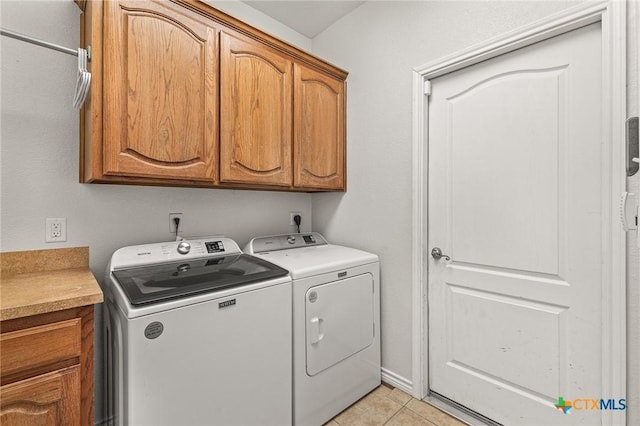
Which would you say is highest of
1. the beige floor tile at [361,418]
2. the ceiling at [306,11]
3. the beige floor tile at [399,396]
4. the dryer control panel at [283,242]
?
the ceiling at [306,11]

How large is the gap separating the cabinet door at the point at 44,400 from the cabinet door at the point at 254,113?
105 centimetres

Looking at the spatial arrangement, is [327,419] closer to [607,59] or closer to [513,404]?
[513,404]

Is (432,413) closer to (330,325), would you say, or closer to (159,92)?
(330,325)

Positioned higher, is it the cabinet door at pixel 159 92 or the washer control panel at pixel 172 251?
the cabinet door at pixel 159 92

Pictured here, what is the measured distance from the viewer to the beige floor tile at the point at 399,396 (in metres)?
1.84

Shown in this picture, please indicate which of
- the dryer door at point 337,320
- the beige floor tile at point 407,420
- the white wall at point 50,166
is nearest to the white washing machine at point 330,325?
the dryer door at point 337,320

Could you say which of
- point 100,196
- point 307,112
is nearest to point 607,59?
point 307,112

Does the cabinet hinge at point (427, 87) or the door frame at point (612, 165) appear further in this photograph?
the cabinet hinge at point (427, 87)

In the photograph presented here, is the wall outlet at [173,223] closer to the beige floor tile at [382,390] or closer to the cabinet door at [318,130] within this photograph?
the cabinet door at [318,130]

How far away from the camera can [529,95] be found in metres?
1.46

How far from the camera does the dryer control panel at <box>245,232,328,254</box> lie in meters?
1.97

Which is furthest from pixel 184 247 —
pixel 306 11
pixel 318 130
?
pixel 306 11

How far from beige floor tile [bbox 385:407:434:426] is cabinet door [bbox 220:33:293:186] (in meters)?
1.55

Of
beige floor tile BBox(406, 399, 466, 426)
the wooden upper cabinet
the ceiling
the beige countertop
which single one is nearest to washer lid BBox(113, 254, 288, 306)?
the beige countertop
